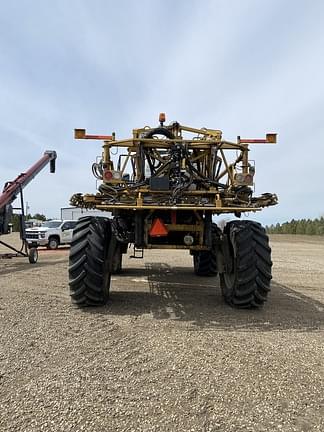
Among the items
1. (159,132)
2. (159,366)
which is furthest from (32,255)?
(159,366)

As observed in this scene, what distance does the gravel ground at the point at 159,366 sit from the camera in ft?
8.82

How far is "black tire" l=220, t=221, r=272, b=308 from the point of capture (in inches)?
221

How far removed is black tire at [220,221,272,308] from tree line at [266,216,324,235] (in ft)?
120

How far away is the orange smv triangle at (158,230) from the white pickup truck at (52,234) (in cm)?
1728

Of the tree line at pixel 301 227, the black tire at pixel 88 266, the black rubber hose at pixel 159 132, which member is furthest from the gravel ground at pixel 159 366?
the tree line at pixel 301 227

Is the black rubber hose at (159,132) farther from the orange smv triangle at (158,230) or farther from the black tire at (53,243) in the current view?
the black tire at (53,243)

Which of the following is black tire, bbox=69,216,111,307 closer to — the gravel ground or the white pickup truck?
the gravel ground

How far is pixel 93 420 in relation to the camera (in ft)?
8.63

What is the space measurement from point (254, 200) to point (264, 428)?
415 cm

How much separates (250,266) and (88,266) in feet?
7.47

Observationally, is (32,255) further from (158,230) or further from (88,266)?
(158,230)

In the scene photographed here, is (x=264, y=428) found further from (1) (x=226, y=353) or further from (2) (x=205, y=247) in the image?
(2) (x=205, y=247)

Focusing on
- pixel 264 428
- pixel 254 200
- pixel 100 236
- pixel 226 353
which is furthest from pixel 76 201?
pixel 264 428

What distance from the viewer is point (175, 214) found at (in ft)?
19.6
